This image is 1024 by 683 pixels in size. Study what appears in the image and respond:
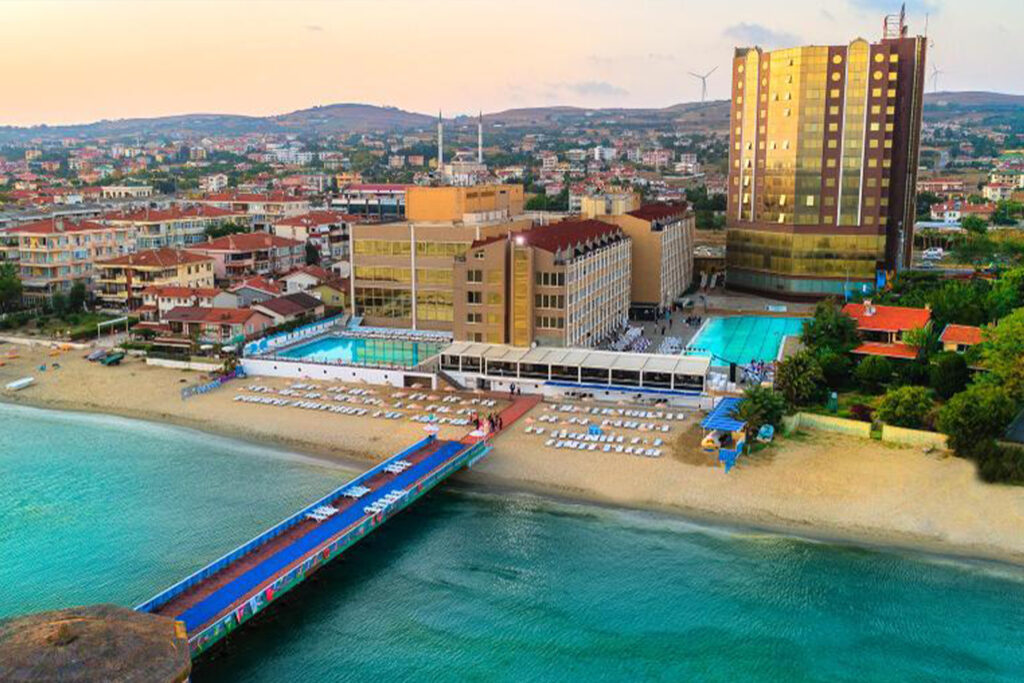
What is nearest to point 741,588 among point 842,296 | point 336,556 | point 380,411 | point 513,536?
point 513,536

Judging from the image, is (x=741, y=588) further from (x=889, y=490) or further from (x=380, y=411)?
(x=380, y=411)

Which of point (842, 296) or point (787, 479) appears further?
point (842, 296)

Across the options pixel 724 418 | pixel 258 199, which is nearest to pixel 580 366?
pixel 724 418

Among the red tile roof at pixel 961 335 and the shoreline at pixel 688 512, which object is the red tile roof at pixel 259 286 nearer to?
the shoreline at pixel 688 512

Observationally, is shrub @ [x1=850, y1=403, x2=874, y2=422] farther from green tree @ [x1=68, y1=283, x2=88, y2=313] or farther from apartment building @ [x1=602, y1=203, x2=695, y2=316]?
green tree @ [x1=68, y1=283, x2=88, y2=313]

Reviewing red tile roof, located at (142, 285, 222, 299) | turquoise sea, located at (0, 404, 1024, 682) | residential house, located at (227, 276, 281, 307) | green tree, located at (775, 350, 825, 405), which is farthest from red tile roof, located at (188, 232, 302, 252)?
green tree, located at (775, 350, 825, 405)
